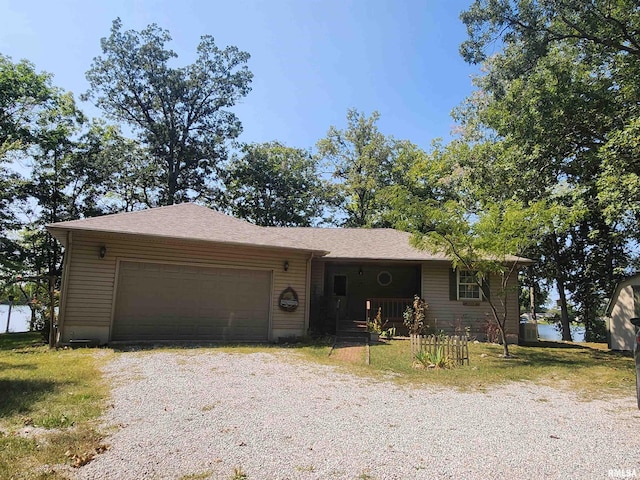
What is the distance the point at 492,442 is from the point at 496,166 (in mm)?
13210

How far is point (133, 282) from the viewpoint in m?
9.84

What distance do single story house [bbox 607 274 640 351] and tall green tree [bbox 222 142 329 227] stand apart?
19.0 m

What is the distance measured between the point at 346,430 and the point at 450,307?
9.69 meters

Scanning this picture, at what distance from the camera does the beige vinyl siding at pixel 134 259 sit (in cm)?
923

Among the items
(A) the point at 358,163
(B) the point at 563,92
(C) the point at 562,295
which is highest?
(A) the point at 358,163

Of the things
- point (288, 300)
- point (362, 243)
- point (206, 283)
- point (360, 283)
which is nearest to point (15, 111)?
point (206, 283)

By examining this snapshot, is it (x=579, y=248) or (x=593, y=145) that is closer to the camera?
(x=593, y=145)

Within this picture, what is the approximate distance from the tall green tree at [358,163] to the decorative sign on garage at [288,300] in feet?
53.2

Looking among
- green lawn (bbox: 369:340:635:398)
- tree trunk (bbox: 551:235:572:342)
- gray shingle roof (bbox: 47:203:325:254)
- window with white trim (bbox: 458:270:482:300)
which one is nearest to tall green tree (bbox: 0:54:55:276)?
gray shingle roof (bbox: 47:203:325:254)

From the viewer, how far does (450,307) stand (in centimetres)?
1292

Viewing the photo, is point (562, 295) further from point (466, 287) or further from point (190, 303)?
point (190, 303)

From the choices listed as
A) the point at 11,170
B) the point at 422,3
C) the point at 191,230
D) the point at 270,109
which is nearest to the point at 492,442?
the point at 191,230

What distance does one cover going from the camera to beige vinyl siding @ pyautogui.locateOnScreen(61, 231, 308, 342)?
9234 millimetres

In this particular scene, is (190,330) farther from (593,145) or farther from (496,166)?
(593,145)
